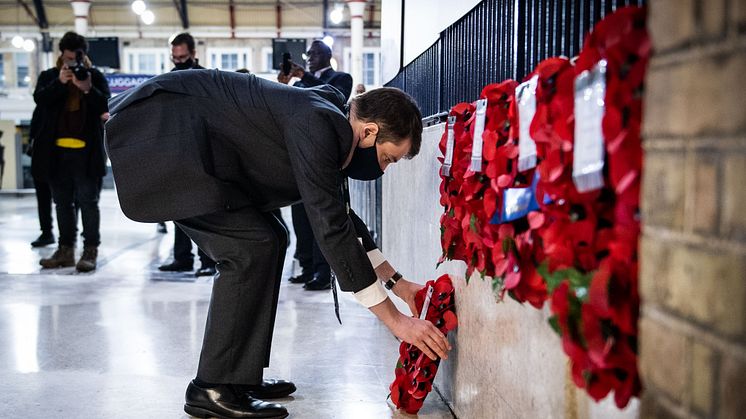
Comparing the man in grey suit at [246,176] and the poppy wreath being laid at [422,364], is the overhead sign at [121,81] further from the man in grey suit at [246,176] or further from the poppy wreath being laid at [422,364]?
the poppy wreath being laid at [422,364]

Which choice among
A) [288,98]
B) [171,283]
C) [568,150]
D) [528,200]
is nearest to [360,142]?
[288,98]

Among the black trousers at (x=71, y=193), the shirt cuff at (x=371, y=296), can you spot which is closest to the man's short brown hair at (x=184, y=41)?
the black trousers at (x=71, y=193)

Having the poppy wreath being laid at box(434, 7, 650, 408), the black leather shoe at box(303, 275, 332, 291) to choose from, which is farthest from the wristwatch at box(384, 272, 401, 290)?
the black leather shoe at box(303, 275, 332, 291)

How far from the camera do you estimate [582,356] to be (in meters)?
1.16

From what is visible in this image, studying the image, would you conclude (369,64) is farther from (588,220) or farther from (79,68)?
(588,220)

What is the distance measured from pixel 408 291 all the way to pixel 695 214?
67.5 inches

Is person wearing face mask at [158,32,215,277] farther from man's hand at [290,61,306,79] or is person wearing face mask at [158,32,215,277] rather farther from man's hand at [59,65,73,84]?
man's hand at [59,65,73,84]

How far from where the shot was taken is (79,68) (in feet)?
17.3

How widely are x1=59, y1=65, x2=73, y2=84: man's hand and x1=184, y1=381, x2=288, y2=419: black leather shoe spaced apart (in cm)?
356

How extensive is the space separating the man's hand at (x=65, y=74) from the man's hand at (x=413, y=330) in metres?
3.97

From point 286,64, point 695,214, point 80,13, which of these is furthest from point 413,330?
point 80,13

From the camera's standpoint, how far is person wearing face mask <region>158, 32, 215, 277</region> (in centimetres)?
491

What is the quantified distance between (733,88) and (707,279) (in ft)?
0.69

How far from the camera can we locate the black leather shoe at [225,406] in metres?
2.36
